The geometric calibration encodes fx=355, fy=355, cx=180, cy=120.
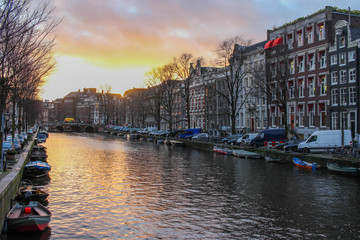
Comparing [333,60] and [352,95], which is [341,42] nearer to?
[333,60]

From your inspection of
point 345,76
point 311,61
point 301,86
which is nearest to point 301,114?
point 301,86

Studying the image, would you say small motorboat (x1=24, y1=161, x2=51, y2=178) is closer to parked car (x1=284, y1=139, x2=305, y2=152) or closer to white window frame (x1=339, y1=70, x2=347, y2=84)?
parked car (x1=284, y1=139, x2=305, y2=152)

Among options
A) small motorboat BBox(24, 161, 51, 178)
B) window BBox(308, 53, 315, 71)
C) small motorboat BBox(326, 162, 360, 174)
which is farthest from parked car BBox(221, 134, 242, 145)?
small motorboat BBox(24, 161, 51, 178)

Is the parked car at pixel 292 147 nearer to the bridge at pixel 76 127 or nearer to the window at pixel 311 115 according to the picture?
the window at pixel 311 115

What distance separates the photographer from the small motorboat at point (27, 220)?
1462cm

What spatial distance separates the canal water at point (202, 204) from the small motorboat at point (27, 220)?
0.33 meters

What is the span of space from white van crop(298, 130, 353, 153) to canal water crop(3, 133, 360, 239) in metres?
6.70

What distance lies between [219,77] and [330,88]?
35.8 meters

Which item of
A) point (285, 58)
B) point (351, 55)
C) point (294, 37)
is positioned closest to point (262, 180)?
point (285, 58)

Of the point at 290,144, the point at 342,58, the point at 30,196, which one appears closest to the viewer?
the point at 30,196

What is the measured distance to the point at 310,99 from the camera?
55.4 meters

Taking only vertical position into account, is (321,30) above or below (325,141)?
above

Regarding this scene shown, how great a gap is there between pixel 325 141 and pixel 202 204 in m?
23.1

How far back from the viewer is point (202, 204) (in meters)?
20.1
